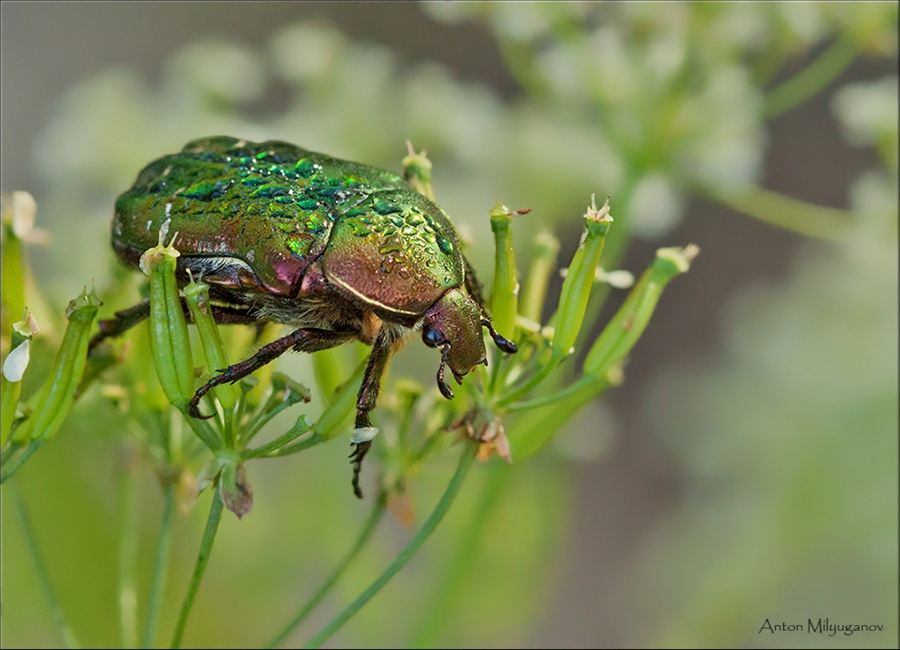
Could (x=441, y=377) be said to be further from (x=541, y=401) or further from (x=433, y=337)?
(x=541, y=401)

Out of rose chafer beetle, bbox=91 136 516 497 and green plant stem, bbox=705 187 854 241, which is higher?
rose chafer beetle, bbox=91 136 516 497

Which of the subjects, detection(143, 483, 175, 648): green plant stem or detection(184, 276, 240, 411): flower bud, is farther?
detection(143, 483, 175, 648): green plant stem

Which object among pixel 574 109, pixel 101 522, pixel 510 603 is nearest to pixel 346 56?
pixel 574 109

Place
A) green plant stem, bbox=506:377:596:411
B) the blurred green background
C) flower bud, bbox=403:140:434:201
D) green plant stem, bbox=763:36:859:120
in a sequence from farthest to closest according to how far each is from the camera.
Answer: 1. green plant stem, bbox=763:36:859:120
2. the blurred green background
3. flower bud, bbox=403:140:434:201
4. green plant stem, bbox=506:377:596:411

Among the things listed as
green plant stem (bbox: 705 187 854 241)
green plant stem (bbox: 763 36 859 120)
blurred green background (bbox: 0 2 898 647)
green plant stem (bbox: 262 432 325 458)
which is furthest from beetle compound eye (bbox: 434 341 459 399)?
green plant stem (bbox: 763 36 859 120)

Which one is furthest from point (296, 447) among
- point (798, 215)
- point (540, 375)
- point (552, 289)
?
point (552, 289)

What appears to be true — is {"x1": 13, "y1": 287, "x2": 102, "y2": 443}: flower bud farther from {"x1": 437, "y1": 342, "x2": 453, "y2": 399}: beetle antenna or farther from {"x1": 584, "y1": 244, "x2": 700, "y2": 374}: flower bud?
{"x1": 584, "y1": 244, "x2": 700, "y2": 374}: flower bud

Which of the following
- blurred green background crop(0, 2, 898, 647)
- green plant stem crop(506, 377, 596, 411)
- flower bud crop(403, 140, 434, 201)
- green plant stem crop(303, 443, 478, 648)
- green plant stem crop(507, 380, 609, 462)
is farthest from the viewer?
blurred green background crop(0, 2, 898, 647)
